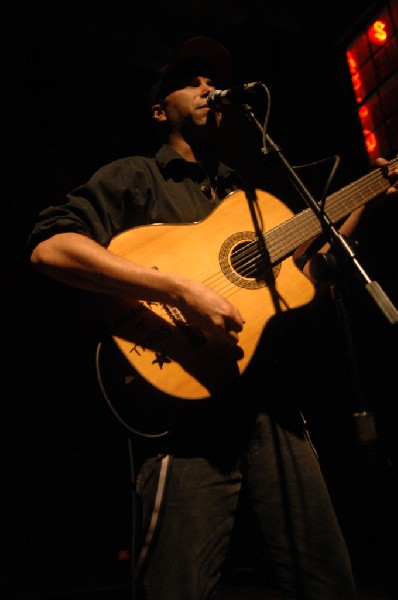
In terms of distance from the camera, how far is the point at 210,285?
162 cm

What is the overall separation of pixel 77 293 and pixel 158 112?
1.78m

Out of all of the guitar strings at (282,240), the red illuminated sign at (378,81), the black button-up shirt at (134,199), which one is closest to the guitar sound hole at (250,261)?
the guitar strings at (282,240)

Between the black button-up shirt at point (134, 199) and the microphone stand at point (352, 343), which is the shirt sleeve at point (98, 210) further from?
the microphone stand at point (352, 343)

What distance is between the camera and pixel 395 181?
6.49ft

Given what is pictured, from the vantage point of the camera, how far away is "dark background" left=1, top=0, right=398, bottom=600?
2.90m

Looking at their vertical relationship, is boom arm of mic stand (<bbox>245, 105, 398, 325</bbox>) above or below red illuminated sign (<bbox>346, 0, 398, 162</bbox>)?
below

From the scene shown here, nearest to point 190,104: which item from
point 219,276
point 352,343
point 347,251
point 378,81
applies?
point 219,276

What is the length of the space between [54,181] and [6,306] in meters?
1.21

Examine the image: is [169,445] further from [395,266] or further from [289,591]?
[395,266]

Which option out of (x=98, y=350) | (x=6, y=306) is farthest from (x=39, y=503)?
(x=98, y=350)

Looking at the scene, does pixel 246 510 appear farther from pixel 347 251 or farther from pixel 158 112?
pixel 158 112

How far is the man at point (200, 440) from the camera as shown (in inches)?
49.1

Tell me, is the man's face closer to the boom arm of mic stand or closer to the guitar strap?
the boom arm of mic stand

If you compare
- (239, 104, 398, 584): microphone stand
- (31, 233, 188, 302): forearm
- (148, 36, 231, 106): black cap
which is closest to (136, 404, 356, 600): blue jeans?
(239, 104, 398, 584): microphone stand
